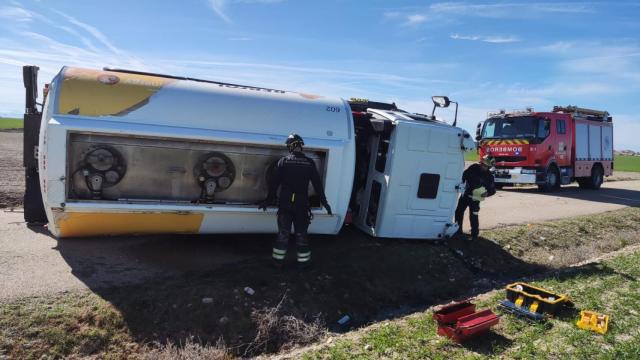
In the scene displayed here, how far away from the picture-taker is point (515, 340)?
4770mm

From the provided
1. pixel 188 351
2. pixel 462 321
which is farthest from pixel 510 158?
pixel 188 351

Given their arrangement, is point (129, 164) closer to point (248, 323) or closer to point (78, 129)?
point (78, 129)

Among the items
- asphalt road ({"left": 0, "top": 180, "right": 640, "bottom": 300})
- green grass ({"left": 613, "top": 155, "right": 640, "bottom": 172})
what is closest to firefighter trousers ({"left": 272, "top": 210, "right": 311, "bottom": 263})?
asphalt road ({"left": 0, "top": 180, "right": 640, "bottom": 300})

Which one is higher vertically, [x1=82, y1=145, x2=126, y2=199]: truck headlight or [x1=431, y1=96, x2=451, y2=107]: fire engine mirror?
[x1=431, y1=96, x2=451, y2=107]: fire engine mirror

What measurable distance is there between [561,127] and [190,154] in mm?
13752

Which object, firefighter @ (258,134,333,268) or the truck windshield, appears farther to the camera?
the truck windshield

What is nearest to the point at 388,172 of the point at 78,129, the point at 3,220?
the point at 78,129

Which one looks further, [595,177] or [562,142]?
[595,177]

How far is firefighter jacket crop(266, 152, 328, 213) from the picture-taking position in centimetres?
562

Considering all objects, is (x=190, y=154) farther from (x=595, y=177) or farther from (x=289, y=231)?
(x=595, y=177)

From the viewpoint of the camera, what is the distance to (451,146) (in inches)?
286

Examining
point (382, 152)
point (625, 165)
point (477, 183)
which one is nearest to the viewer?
point (382, 152)

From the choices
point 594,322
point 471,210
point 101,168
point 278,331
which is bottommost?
point 278,331

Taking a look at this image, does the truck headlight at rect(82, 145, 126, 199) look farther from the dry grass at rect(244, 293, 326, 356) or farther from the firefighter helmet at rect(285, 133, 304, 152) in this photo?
the dry grass at rect(244, 293, 326, 356)
